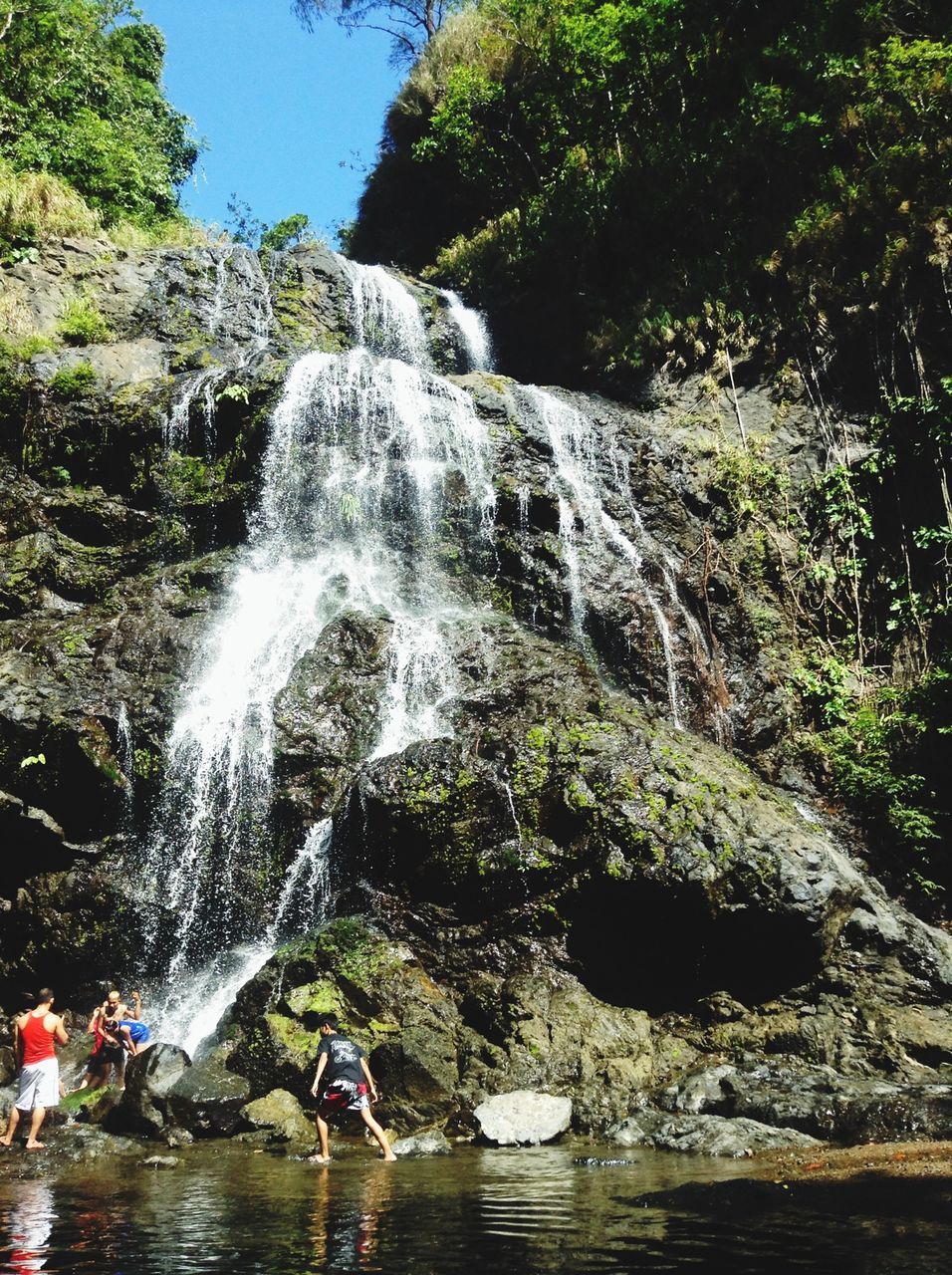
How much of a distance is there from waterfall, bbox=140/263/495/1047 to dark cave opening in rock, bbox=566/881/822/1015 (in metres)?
2.93

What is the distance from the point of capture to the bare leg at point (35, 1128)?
7723 millimetres

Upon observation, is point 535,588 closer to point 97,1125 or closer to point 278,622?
point 278,622

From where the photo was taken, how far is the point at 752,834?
945cm

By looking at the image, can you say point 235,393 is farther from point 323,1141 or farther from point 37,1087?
point 323,1141

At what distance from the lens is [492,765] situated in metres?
9.98

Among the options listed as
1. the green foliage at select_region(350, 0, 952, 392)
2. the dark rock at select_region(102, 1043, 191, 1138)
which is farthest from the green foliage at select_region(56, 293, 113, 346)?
the dark rock at select_region(102, 1043, 191, 1138)

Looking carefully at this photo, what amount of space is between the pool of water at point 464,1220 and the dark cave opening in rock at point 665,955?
2536 millimetres

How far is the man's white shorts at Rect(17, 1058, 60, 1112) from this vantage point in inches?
320

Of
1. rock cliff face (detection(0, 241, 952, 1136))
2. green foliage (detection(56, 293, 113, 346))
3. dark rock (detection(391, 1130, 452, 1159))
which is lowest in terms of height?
dark rock (detection(391, 1130, 452, 1159))

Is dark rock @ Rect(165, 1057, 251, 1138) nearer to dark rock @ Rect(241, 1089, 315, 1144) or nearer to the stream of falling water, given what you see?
dark rock @ Rect(241, 1089, 315, 1144)

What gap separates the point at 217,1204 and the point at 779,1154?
3.95 m

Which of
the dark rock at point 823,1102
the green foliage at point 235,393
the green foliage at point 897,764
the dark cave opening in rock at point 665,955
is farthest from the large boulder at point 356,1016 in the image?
the green foliage at point 235,393

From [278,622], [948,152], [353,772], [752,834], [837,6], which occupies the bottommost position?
[752,834]

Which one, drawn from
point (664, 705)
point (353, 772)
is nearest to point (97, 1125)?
point (353, 772)
